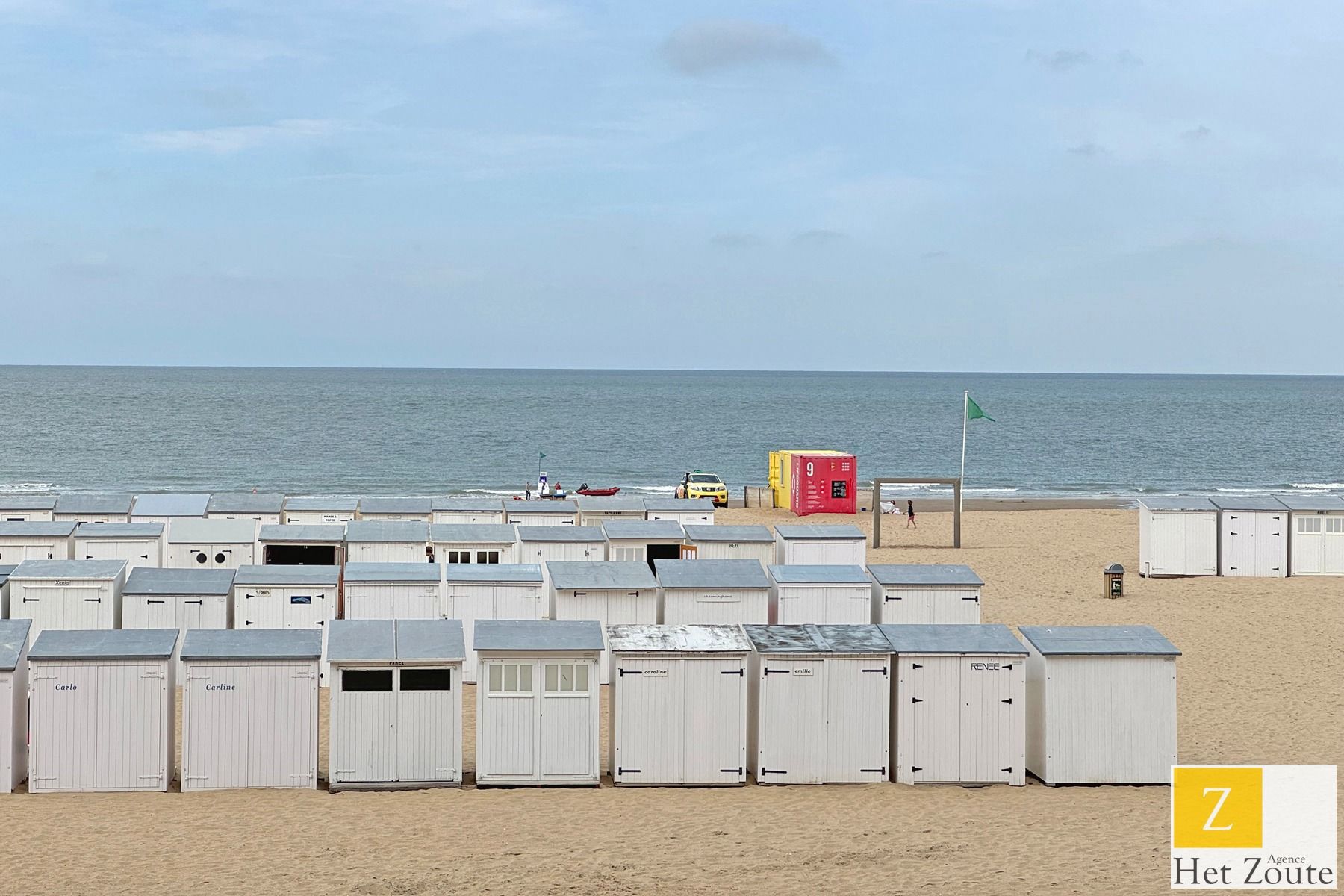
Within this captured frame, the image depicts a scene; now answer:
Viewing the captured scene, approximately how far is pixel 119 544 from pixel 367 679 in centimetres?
1369

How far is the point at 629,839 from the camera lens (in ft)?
46.3

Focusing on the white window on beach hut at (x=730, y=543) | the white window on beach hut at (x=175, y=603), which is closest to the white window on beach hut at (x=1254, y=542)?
the white window on beach hut at (x=730, y=543)

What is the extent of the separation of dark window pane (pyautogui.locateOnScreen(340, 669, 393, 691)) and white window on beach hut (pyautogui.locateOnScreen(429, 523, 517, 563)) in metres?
11.2

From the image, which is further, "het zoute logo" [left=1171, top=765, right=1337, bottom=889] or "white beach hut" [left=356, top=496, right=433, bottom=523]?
"white beach hut" [left=356, top=496, right=433, bottom=523]

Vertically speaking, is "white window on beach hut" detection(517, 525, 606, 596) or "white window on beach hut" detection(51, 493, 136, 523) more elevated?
"white window on beach hut" detection(51, 493, 136, 523)

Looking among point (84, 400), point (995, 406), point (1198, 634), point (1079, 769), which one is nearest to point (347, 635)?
point (1079, 769)

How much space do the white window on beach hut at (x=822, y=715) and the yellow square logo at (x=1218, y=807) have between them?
11.2ft

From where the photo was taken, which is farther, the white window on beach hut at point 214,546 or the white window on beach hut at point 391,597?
the white window on beach hut at point 214,546

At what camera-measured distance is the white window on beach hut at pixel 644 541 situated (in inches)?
1078

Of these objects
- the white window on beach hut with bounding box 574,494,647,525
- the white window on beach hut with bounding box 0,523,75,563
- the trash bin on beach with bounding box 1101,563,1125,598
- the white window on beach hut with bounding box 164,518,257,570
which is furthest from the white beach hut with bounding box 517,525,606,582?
the trash bin on beach with bounding box 1101,563,1125,598

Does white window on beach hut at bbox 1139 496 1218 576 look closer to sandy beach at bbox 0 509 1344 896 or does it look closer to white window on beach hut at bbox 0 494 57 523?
sandy beach at bbox 0 509 1344 896

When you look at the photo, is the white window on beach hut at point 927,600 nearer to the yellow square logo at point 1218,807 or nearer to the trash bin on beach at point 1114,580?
the yellow square logo at point 1218,807

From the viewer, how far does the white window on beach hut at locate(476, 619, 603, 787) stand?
15.9 metres

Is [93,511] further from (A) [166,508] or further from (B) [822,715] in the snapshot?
(B) [822,715]
